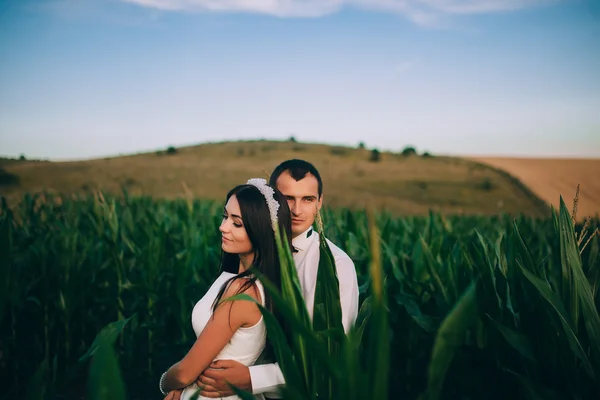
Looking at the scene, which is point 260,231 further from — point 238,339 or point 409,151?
point 409,151

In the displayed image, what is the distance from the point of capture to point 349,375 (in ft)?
2.88

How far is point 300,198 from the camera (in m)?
1.95

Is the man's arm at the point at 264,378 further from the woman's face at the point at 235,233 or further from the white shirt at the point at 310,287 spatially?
the woman's face at the point at 235,233

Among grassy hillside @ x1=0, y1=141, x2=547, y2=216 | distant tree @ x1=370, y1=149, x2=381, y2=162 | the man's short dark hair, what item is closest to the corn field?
the man's short dark hair

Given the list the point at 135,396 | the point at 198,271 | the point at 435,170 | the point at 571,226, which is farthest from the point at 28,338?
the point at 435,170

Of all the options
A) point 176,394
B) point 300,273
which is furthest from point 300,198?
point 176,394

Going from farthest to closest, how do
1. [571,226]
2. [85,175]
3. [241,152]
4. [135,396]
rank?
[241,152] < [85,175] < [135,396] < [571,226]

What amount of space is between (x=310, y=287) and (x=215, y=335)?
38 centimetres

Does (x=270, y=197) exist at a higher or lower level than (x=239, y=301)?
higher

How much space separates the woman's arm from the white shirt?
15 centimetres

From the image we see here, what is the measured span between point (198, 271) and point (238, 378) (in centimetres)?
189

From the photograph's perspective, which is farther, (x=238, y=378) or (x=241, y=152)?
(x=241, y=152)

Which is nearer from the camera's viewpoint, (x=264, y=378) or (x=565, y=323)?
(x=565, y=323)

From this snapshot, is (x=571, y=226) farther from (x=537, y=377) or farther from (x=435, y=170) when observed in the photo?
(x=435, y=170)
